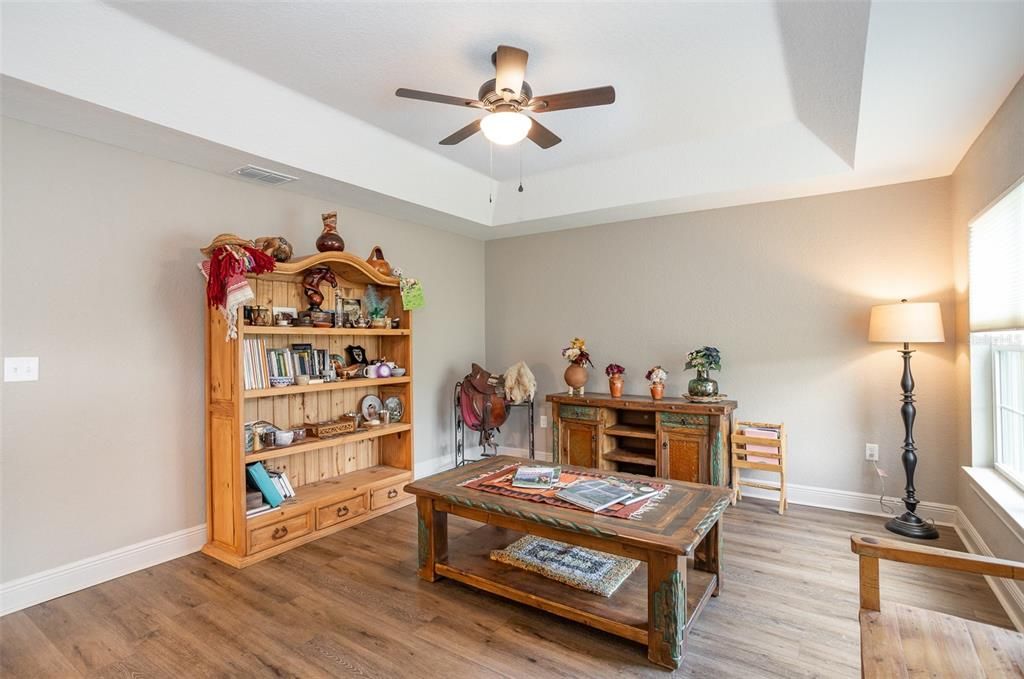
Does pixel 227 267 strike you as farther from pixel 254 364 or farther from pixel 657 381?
pixel 657 381

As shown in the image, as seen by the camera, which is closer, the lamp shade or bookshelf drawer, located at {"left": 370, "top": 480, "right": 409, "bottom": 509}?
the lamp shade

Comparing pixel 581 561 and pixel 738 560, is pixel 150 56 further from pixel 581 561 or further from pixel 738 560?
pixel 738 560

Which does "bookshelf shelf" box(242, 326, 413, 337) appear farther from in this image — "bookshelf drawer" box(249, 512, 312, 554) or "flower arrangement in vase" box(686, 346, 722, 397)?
"flower arrangement in vase" box(686, 346, 722, 397)

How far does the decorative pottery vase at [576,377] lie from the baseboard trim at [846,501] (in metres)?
1.59

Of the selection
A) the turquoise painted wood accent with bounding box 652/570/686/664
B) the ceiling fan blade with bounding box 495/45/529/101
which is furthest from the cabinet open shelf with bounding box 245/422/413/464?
the ceiling fan blade with bounding box 495/45/529/101

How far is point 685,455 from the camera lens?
388 centimetres

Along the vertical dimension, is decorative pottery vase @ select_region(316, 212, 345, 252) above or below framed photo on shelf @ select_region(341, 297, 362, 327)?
above

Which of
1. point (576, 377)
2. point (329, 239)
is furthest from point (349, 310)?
point (576, 377)

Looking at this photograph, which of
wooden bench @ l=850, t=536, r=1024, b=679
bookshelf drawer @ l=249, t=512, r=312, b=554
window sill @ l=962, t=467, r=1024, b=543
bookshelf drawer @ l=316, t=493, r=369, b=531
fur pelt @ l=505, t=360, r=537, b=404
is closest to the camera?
wooden bench @ l=850, t=536, r=1024, b=679

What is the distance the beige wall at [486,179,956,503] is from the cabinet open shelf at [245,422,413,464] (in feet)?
6.17

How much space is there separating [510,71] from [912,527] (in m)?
3.68

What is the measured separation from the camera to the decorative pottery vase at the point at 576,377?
451 centimetres

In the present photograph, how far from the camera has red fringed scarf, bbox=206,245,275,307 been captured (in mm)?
2820

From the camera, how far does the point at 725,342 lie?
4.21 meters
